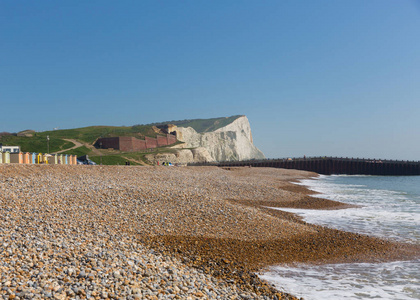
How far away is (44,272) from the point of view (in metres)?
6.74

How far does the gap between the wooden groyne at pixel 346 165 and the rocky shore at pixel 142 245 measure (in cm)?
7272

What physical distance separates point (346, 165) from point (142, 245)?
3577 inches

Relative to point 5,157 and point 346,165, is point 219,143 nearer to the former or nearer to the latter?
point 346,165

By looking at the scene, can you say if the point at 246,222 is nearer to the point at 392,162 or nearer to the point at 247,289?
the point at 247,289

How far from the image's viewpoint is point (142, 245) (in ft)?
32.4

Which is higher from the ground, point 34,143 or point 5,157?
point 34,143

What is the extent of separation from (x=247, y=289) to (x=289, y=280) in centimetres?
185

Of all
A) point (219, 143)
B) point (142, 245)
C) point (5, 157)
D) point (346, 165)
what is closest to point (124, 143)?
point (346, 165)

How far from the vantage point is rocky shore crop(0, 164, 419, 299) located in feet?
22.0

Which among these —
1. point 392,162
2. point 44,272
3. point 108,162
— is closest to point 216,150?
point 392,162

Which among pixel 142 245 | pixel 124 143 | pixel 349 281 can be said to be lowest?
pixel 349 281

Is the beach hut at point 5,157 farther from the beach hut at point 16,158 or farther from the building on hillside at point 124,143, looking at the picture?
the building on hillside at point 124,143

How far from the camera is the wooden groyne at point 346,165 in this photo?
88312mm

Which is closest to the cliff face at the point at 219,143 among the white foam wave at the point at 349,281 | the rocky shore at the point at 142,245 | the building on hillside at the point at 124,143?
the building on hillside at the point at 124,143
